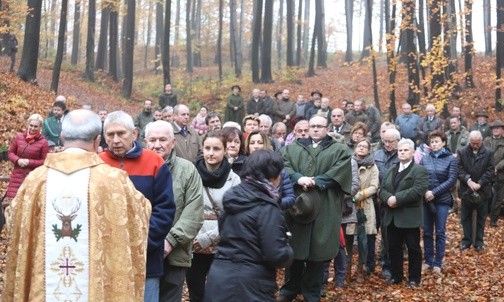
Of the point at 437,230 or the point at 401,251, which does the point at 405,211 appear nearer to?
the point at 401,251

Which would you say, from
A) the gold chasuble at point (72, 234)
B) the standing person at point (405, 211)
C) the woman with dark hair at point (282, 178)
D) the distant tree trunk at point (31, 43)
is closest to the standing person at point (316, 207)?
the woman with dark hair at point (282, 178)

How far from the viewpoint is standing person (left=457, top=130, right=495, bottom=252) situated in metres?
11.9

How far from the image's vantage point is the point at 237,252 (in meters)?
5.11

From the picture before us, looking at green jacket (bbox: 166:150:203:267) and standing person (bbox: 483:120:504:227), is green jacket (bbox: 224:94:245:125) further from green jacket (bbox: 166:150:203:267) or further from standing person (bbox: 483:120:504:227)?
green jacket (bbox: 166:150:203:267)

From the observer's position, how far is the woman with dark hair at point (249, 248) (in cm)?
507

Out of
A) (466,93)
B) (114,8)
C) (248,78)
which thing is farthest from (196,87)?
(466,93)

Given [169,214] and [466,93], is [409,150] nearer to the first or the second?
[169,214]

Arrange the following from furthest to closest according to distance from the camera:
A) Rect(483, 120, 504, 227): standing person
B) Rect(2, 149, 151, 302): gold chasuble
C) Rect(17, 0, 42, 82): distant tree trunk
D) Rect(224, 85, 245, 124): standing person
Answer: Rect(17, 0, 42, 82): distant tree trunk < Rect(224, 85, 245, 124): standing person < Rect(483, 120, 504, 227): standing person < Rect(2, 149, 151, 302): gold chasuble

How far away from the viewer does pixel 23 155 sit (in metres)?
10.5

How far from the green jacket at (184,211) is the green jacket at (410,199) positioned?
13.9 feet

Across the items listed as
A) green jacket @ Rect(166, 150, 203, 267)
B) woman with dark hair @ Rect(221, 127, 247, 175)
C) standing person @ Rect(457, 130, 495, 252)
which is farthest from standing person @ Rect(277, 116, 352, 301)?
standing person @ Rect(457, 130, 495, 252)

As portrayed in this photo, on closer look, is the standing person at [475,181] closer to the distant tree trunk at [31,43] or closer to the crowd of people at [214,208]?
the crowd of people at [214,208]

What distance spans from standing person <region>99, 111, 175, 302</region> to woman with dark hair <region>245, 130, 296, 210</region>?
6.83 ft

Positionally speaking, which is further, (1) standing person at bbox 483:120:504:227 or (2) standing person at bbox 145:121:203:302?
(1) standing person at bbox 483:120:504:227
